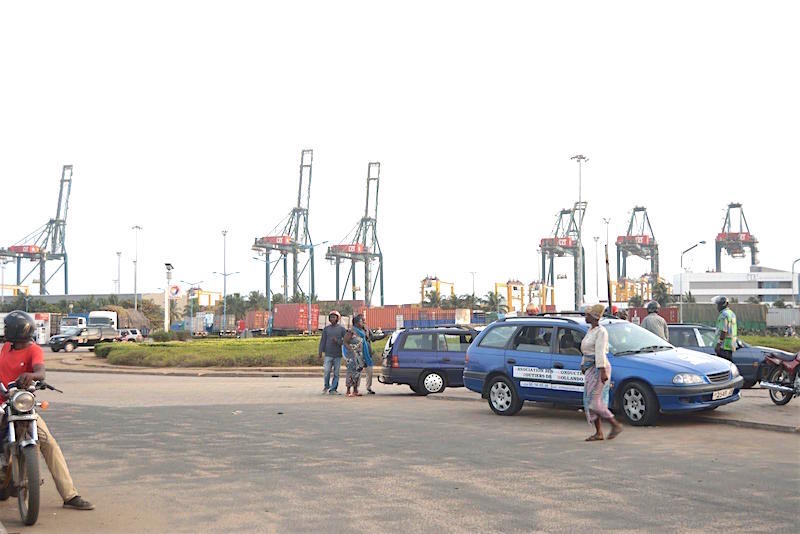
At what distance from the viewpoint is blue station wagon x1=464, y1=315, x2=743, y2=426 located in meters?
11.5

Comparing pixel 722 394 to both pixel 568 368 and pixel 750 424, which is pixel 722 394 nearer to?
pixel 750 424

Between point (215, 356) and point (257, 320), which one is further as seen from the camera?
point (257, 320)

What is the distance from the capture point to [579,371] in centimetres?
1246

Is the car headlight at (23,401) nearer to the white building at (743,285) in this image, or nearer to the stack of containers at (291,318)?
the stack of containers at (291,318)

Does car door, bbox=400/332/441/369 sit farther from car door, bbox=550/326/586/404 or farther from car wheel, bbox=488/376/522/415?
car door, bbox=550/326/586/404

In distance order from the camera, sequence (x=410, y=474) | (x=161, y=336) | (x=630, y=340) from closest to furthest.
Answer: (x=410, y=474), (x=630, y=340), (x=161, y=336)

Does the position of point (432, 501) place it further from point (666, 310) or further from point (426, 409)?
point (666, 310)

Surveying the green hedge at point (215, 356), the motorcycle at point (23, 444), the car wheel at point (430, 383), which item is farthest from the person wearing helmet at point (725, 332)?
the green hedge at point (215, 356)

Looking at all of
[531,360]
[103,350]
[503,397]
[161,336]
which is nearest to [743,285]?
[161,336]

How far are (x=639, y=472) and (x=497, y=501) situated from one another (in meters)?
1.99

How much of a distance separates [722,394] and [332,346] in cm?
839

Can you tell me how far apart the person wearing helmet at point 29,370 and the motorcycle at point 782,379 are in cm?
1048

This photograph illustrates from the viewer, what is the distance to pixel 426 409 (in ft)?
47.9

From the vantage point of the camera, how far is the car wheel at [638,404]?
1155 centimetres
